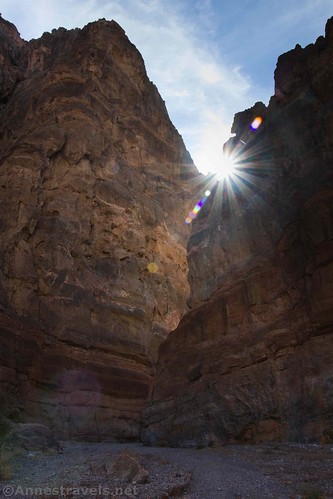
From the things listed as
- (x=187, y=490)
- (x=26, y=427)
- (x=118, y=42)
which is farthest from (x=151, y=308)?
(x=118, y=42)

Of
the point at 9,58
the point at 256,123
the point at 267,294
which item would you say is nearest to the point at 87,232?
the point at 256,123

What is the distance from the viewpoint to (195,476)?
9922mm

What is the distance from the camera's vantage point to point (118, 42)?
2064 inches

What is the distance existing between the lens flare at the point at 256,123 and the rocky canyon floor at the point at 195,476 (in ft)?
53.6

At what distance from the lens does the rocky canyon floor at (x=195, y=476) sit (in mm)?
8125

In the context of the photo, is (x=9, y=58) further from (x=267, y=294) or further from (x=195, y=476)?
(x=195, y=476)

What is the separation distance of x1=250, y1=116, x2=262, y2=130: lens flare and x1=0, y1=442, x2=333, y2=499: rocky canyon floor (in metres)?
16.3

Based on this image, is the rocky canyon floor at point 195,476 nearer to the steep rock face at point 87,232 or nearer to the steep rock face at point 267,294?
the steep rock face at point 267,294

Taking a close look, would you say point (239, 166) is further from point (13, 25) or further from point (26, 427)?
point (13, 25)

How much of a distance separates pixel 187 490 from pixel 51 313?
24294 mm

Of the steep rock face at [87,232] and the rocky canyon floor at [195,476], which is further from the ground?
the steep rock face at [87,232]

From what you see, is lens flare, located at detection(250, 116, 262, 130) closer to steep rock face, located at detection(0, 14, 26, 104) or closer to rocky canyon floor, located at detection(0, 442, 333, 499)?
rocky canyon floor, located at detection(0, 442, 333, 499)

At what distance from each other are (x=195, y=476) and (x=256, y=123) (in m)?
18.7

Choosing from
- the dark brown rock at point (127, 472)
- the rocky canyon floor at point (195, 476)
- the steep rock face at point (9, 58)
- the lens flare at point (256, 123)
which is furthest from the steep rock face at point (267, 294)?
the steep rock face at point (9, 58)
